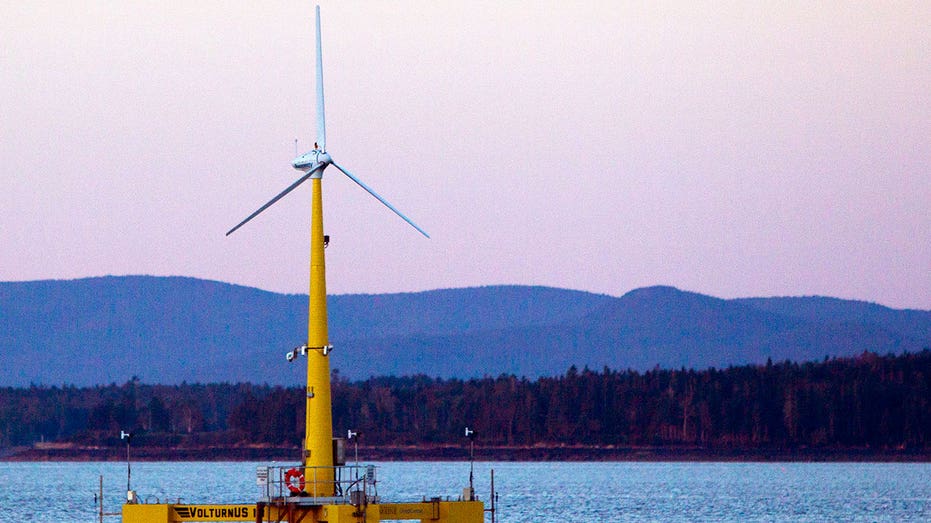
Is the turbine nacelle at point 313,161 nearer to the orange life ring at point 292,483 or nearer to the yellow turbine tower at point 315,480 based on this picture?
the yellow turbine tower at point 315,480

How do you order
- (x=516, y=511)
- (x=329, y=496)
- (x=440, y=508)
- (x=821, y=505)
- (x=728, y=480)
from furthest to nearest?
(x=728, y=480)
(x=821, y=505)
(x=516, y=511)
(x=440, y=508)
(x=329, y=496)

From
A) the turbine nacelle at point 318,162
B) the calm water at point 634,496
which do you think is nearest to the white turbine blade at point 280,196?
the turbine nacelle at point 318,162

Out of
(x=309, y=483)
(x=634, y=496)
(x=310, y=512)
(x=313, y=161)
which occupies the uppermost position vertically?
(x=313, y=161)

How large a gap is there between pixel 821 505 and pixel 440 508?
79.1 m

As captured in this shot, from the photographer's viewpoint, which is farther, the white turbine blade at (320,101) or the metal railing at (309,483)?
the white turbine blade at (320,101)

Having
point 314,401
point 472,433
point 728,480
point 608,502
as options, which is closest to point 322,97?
point 314,401

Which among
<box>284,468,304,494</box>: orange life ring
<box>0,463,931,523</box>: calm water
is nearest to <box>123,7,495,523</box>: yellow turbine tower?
<box>284,468,304,494</box>: orange life ring

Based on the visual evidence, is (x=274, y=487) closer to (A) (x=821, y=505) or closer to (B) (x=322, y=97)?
(B) (x=322, y=97)

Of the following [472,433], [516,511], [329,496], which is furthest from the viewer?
[516,511]

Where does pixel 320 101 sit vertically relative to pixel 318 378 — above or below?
above

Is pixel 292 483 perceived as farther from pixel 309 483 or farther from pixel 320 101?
pixel 320 101

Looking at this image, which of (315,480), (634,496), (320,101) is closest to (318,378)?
(315,480)

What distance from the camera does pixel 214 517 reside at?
3681 cm

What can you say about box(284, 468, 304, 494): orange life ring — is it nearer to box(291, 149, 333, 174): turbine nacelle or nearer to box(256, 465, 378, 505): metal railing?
box(256, 465, 378, 505): metal railing
